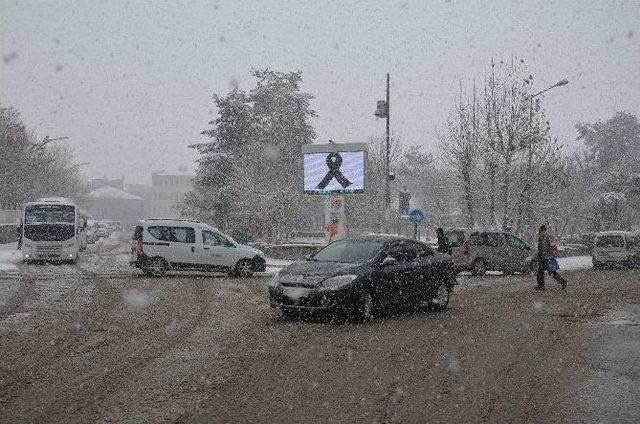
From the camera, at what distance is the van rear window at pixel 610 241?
107 feet

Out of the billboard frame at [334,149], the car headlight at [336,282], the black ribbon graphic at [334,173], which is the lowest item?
the car headlight at [336,282]

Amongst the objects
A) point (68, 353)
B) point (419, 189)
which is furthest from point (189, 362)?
point (419, 189)

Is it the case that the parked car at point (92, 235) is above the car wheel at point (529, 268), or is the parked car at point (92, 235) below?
above

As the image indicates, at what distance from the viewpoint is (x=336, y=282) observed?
485 inches

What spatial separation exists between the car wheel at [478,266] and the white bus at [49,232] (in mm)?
15513

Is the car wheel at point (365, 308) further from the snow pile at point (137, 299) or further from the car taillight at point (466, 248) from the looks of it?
the car taillight at point (466, 248)

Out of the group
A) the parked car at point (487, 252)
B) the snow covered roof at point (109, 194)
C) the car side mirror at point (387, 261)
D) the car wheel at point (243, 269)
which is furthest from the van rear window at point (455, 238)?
the snow covered roof at point (109, 194)

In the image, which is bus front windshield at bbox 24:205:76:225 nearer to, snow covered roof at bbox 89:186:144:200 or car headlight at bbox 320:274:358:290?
car headlight at bbox 320:274:358:290

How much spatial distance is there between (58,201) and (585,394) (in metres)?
27.0

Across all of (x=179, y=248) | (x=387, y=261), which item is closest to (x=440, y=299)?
(x=387, y=261)

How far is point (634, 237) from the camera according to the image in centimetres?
3312

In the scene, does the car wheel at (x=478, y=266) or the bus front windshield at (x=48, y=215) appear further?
the bus front windshield at (x=48, y=215)

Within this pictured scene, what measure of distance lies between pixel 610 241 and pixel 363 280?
23310mm

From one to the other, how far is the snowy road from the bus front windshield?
14.0m
